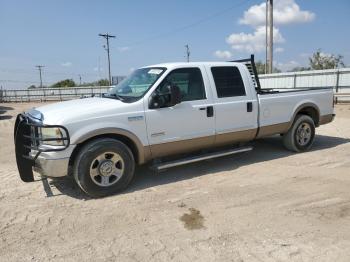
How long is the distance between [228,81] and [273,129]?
142 centimetres

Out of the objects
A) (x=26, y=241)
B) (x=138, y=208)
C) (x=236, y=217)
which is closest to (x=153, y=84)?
(x=138, y=208)

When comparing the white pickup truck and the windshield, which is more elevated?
the windshield

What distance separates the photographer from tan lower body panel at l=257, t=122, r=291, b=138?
261 inches

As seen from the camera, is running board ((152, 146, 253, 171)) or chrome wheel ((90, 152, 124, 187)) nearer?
chrome wheel ((90, 152, 124, 187))

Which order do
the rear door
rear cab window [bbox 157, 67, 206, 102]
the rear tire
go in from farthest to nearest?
the rear tire < the rear door < rear cab window [bbox 157, 67, 206, 102]

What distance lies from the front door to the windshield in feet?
0.64

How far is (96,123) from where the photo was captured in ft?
15.8

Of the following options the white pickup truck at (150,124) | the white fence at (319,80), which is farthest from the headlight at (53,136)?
the white fence at (319,80)

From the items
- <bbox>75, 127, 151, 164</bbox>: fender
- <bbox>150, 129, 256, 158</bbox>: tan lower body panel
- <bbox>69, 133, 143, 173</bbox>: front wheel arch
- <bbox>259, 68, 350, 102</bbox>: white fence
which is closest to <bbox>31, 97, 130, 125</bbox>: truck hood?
<bbox>75, 127, 151, 164</bbox>: fender

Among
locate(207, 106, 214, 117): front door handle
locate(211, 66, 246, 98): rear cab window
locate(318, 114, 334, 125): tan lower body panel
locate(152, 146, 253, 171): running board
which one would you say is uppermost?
locate(211, 66, 246, 98): rear cab window

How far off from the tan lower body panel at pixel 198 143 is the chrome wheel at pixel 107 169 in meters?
0.59

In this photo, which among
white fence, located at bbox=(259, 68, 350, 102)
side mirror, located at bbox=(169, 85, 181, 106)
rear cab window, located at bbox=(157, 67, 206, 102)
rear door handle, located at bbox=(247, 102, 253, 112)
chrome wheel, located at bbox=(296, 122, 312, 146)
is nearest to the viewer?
side mirror, located at bbox=(169, 85, 181, 106)

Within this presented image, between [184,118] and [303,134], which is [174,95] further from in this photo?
[303,134]

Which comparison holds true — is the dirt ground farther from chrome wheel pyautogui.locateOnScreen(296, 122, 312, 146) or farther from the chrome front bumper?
chrome wheel pyautogui.locateOnScreen(296, 122, 312, 146)
